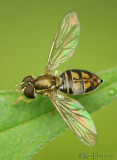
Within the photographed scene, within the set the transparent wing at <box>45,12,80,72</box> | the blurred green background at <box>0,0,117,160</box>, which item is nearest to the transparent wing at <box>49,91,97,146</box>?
the transparent wing at <box>45,12,80,72</box>

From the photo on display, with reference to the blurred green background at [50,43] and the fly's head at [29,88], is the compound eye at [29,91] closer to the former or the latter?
the fly's head at [29,88]

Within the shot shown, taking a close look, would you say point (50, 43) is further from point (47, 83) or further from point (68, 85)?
point (68, 85)

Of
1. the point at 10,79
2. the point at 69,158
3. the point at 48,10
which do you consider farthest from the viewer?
the point at 48,10

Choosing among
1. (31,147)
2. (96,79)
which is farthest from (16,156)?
(96,79)

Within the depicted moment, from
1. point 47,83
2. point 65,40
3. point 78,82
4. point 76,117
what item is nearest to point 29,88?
point 47,83

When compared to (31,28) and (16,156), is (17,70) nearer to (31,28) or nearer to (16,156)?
(31,28)

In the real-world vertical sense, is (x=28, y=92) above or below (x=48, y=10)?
below

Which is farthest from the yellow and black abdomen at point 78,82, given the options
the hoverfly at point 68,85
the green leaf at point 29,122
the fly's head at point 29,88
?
the fly's head at point 29,88
